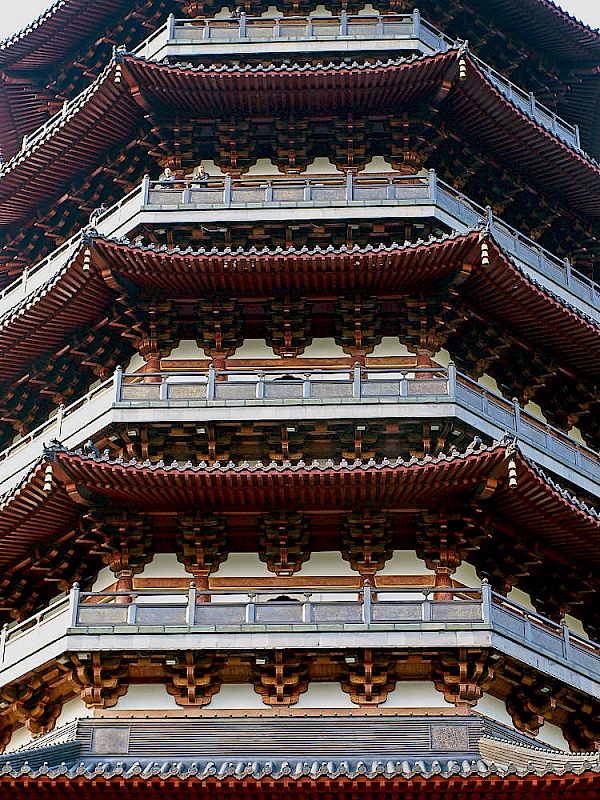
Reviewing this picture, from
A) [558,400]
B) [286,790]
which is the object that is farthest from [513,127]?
[286,790]

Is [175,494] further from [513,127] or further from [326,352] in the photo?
[513,127]

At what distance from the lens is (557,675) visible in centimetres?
1866

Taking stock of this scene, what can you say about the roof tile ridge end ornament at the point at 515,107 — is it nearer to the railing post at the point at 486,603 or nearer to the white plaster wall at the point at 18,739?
the railing post at the point at 486,603

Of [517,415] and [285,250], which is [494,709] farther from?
[285,250]

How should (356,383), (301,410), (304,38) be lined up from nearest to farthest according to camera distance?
(301,410) → (356,383) → (304,38)

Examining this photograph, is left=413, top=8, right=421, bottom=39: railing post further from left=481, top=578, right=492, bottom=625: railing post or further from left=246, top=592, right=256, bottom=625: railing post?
left=246, top=592, right=256, bottom=625: railing post

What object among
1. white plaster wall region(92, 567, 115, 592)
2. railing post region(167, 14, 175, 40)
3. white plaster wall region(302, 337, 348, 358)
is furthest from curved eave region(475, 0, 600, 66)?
white plaster wall region(92, 567, 115, 592)

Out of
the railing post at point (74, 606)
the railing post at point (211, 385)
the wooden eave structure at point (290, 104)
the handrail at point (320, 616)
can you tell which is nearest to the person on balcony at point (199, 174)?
the wooden eave structure at point (290, 104)

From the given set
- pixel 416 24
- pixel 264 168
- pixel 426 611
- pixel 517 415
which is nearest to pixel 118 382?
pixel 264 168

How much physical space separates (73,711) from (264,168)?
35.0ft

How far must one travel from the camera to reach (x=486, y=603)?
715 inches

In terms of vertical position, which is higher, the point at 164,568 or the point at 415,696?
the point at 164,568

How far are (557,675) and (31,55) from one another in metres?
16.9

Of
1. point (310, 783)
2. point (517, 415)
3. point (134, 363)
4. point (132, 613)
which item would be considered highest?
point (134, 363)
